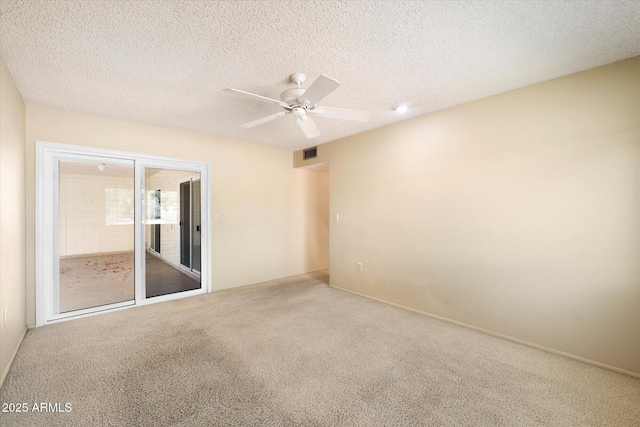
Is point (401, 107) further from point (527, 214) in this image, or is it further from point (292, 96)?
point (527, 214)

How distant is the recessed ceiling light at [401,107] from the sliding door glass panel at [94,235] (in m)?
3.59

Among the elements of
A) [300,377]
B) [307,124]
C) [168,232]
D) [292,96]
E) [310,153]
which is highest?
[310,153]

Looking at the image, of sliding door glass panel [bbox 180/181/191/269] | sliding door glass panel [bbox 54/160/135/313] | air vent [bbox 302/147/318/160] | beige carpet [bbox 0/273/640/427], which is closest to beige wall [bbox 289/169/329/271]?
air vent [bbox 302/147/318/160]

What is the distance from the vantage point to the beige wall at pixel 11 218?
204 centimetres

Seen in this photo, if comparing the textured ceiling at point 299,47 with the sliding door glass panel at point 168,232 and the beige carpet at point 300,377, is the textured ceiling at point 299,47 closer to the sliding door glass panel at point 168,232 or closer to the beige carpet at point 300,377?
the sliding door glass panel at point 168,232

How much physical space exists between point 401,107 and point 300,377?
114 inches

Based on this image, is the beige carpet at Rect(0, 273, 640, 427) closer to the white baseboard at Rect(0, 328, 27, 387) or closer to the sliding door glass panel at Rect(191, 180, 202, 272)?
the white baseboard at Rect(0, 328, 27, 387)

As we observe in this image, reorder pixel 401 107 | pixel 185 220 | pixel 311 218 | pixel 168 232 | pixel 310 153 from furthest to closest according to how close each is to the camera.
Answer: pixel 311 218 → pixel 310 153 → pixel 185 220 → pixel 168 232 → pixel 401 107

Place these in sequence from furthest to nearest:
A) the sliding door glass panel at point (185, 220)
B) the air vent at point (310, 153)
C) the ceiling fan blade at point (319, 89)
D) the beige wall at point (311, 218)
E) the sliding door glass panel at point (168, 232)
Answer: the beige wall at point (311, 218), the air vent at point (310, 153), the sliding door glass panel at point (185, 220), the sliding door glass panel at point (168, 232), the ceiling fan blade at point (319, 89)

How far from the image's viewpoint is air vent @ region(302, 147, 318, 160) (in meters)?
4.91

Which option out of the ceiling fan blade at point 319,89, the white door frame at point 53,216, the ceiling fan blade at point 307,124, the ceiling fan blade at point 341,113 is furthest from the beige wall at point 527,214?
the white door frame at point 53,216

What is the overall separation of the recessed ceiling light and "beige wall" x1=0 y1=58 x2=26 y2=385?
3.46 metres

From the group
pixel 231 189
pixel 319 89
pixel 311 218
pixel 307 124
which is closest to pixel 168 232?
pixel 231 189

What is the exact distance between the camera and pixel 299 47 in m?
1.96
